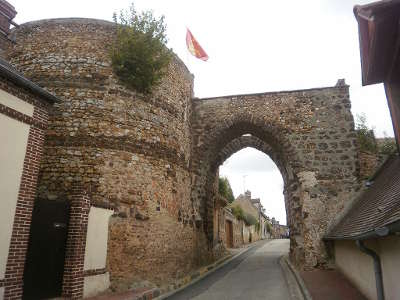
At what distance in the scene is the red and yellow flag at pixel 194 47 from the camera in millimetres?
13448

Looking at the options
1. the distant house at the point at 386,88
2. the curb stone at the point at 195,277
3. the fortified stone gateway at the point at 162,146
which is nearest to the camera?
the distant house at the point at 386,88

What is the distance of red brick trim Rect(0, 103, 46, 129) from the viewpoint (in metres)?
5.52

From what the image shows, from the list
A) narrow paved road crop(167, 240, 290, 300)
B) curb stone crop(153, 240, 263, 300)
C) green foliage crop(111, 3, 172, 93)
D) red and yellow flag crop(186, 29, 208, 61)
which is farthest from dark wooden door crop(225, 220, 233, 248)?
Answer: green foliage crop(111, 3, 172, 93)

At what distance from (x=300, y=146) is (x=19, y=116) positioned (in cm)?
952

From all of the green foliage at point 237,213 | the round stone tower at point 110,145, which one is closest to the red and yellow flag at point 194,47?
the round stone tower at point 110,145

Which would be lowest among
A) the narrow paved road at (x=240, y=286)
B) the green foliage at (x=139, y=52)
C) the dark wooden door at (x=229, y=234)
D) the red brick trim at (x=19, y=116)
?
the narrow paved road at (x=240, y=286)

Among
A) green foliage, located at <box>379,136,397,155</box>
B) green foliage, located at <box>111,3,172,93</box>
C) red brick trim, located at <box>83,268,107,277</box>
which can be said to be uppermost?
green foliage, located at <box>111,3,172,93</box>

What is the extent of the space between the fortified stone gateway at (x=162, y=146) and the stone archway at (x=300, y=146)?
38 mm

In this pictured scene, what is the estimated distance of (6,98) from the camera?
220 inches

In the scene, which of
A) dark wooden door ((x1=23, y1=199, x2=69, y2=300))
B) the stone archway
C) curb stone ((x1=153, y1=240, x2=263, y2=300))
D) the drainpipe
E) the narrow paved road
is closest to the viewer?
the drainpipe

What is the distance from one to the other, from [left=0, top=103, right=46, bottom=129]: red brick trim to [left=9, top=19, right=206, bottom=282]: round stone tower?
7.64 ft

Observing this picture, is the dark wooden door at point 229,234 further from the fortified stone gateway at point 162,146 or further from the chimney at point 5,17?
the chimney at point 5,17

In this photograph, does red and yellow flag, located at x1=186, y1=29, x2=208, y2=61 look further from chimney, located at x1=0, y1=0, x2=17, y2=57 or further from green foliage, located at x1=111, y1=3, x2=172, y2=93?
chimney, located at x1=0, y1=0, x2=17, y2=57

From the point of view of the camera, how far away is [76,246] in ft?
22.4
